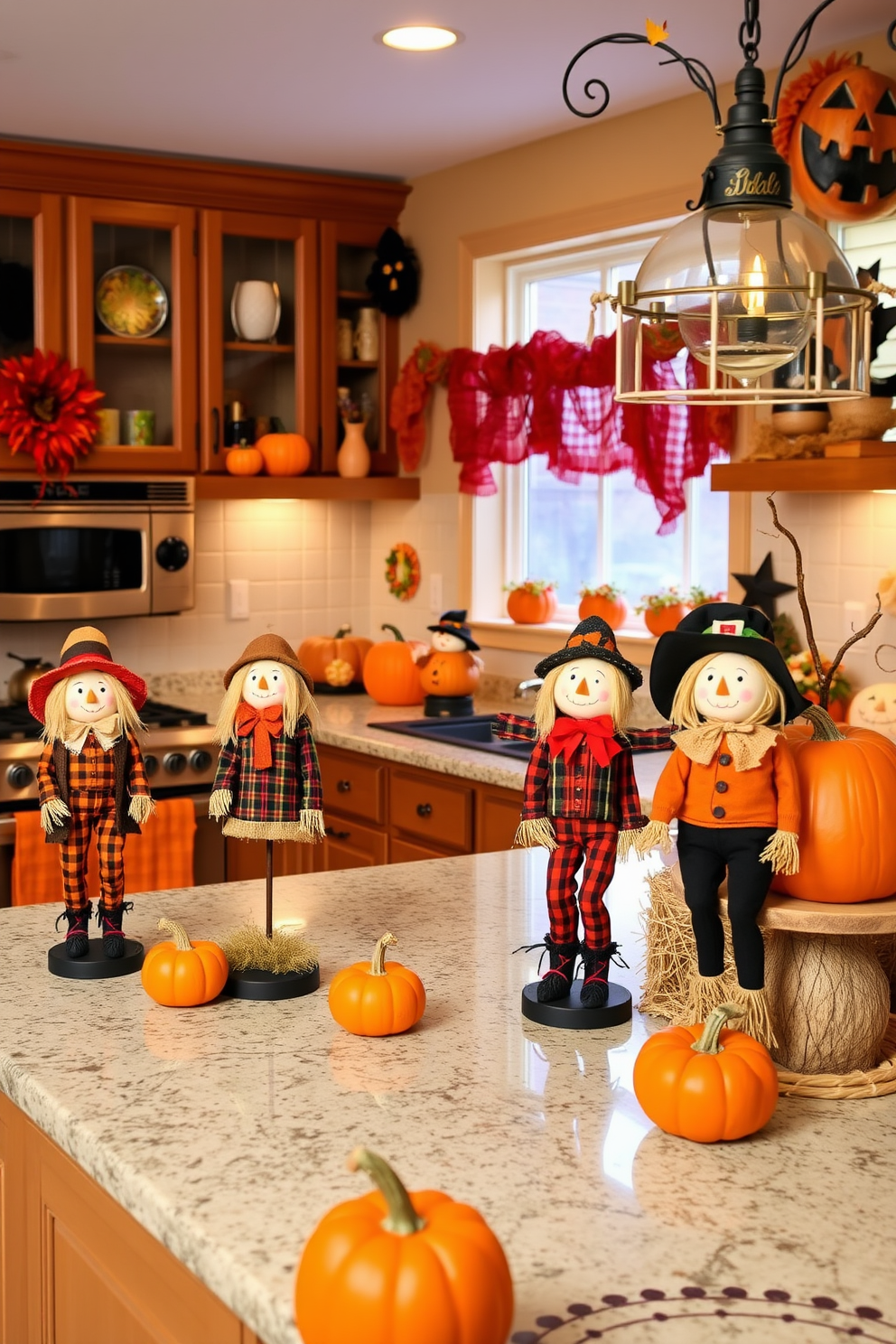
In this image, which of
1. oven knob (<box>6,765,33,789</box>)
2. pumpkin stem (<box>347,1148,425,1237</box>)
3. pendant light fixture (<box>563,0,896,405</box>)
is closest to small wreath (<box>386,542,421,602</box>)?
oven knob (<box>6,765,33,789</box>)

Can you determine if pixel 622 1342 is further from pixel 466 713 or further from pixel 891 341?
pixel 466 713

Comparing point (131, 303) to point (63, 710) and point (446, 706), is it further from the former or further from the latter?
point (63, 710)

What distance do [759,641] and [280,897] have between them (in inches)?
39.5

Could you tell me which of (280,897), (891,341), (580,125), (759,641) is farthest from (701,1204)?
(580,125)

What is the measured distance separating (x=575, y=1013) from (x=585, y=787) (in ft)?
0.87

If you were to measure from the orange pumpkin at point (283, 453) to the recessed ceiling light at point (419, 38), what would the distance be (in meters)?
1.56

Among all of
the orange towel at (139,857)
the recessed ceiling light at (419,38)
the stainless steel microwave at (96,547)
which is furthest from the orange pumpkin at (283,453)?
the recessed ceiling light at (419,38)

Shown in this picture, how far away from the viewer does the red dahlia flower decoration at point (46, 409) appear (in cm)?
421

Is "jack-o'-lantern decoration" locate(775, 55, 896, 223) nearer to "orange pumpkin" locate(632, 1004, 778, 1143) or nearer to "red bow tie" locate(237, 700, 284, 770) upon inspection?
"red bow tie" locate(237, 700, 284, 770)

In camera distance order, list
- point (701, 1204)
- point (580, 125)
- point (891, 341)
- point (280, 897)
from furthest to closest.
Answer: point (580, 125), point (891, 341), point (280, 897), point (701, 1204)

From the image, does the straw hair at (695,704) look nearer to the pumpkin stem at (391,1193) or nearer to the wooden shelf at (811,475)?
the pumpkin stem at (391,1193)

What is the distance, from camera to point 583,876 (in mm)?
1678

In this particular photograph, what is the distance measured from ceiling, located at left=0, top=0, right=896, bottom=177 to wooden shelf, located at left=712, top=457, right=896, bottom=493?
36.7 inches

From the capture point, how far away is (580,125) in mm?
4117
